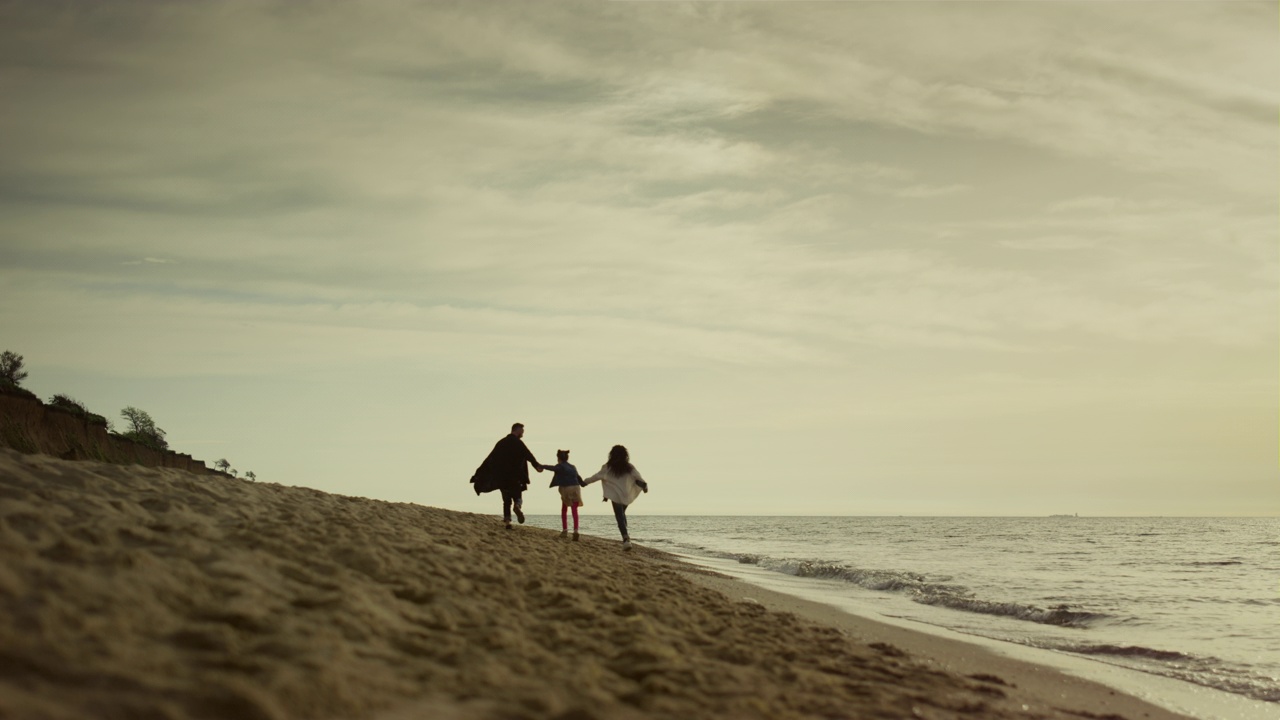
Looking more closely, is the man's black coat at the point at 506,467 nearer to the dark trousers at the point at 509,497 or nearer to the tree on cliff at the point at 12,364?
the dark trousers at the point at 509,497

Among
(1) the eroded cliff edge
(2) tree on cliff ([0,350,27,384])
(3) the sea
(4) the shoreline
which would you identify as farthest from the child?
(2) tree on cliff ([0,350,27,384])

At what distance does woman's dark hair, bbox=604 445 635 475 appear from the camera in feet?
57.2

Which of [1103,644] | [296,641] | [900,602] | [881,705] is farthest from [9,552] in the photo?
[900,602]

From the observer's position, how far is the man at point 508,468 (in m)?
17.5

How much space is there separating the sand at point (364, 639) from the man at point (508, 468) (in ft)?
22.5

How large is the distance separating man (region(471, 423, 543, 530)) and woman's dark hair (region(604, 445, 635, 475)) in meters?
1.46

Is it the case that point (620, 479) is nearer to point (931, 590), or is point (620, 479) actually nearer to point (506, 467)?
point (506, 467)

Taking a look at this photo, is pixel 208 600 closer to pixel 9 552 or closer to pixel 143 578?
pixel 143 578

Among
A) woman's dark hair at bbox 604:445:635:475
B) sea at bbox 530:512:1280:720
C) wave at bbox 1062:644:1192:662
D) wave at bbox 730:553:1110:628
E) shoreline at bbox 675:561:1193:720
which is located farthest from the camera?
woman's dark hair at bbox 604:445:635:475

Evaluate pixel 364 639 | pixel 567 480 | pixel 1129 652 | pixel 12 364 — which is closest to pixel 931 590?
pixel 1129 652

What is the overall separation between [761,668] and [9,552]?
563 centimetres

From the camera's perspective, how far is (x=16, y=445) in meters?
19.0

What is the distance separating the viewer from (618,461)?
57.2 ft

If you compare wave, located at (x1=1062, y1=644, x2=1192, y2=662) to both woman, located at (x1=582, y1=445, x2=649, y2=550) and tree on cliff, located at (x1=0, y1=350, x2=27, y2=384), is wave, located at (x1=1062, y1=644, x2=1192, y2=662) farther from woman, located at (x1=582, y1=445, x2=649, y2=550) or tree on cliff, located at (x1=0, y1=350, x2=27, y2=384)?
tree on cliff, located at (x1=0, y1=350, x2=27, y2=384)
